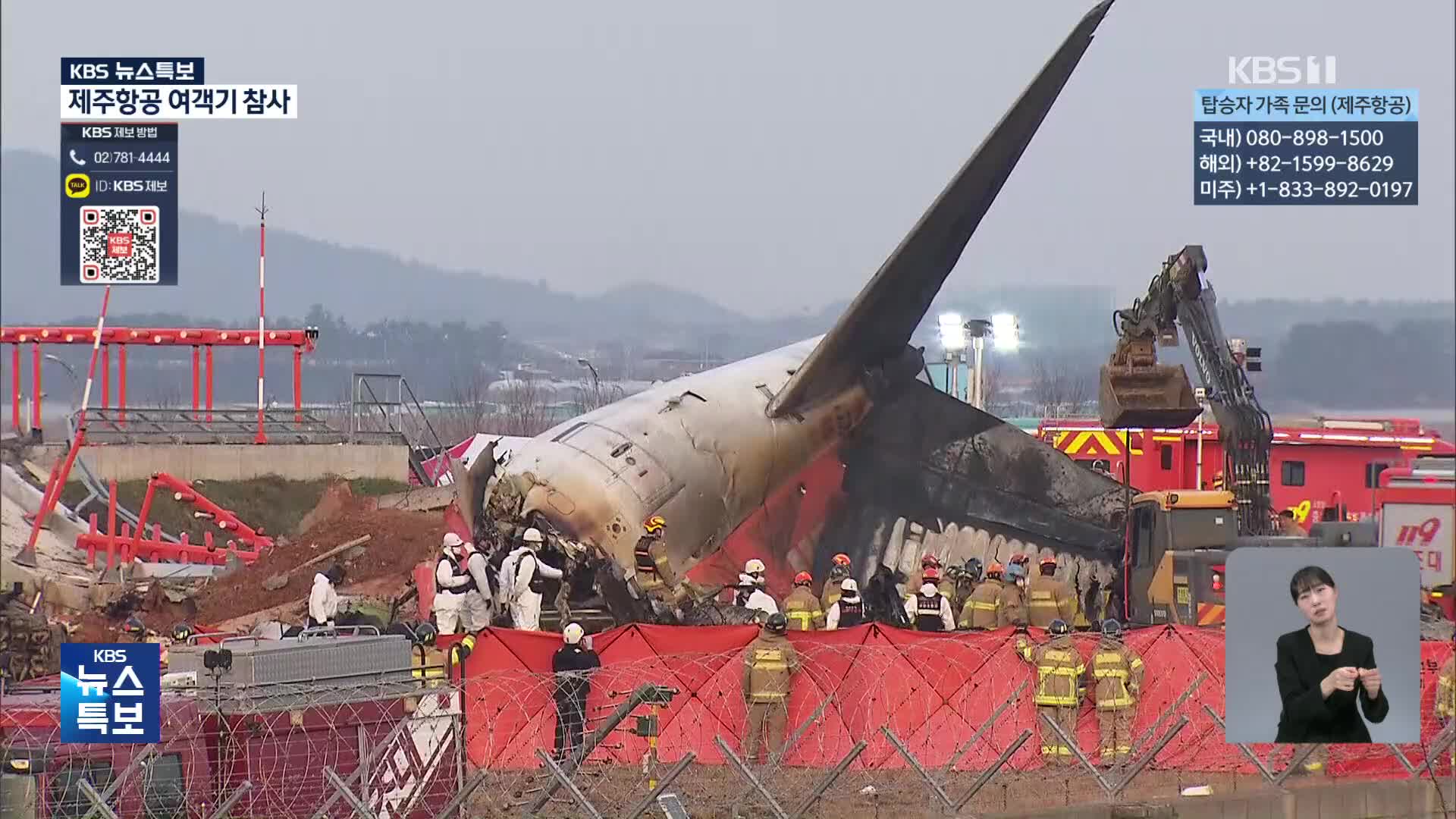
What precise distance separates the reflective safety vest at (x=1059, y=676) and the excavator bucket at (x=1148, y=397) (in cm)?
1147

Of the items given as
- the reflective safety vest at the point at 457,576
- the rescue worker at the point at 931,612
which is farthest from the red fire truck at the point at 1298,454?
the reflective safety vest at the point at 457,576

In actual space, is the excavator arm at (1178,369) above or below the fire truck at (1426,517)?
above

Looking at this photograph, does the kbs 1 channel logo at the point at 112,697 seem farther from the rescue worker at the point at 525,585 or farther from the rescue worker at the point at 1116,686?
the rescue worker at the point at 1116,686

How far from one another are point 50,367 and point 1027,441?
56.7ft

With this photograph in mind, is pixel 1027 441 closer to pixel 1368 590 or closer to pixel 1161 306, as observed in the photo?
pixel 1161 306

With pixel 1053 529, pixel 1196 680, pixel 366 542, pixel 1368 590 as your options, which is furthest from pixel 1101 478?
pixel 1368 590

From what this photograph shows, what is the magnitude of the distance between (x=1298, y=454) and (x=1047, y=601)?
1822 centimetres

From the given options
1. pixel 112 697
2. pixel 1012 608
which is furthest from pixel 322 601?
pixel 112 697

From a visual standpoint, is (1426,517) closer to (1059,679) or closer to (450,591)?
(1059,679)

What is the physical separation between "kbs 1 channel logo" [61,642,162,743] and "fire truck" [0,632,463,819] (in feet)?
0.34

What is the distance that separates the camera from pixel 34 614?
23.6 metres

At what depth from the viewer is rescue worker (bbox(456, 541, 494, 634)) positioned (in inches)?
779

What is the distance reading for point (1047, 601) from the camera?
2077cm

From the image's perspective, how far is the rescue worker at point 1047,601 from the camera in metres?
20.7
